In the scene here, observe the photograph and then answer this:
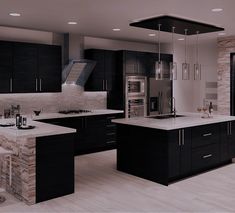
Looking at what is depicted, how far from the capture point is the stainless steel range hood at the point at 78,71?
22.1 ft

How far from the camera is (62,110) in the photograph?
707 cm

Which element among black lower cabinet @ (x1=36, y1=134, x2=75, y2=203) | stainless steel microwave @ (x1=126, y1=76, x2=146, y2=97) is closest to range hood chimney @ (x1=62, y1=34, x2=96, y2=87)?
stainless steel microwave @ (x1=126, y1=76, x2=146, y2=97)

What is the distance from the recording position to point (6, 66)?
5926 mm

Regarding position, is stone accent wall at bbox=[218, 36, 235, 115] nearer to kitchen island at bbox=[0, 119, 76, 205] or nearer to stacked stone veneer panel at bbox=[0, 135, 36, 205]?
kitchen island at bbox=[0, 119, 76, 205]

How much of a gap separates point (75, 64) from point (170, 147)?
3.14 m

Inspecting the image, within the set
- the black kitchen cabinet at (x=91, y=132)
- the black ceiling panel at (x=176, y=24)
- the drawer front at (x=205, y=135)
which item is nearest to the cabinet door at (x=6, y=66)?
the black kitchen cabinet at (x=91, y=132)

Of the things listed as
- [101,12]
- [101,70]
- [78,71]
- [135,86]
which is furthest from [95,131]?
[101,12]

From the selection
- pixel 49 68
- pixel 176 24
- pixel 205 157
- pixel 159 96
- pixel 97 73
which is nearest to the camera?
pixel 176 24

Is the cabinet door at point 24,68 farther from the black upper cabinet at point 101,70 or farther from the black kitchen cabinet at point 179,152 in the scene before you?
the black kitchen cabinet at point 179,152

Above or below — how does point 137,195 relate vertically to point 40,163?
below

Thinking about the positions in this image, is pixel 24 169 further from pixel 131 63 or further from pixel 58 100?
pixel 131 63

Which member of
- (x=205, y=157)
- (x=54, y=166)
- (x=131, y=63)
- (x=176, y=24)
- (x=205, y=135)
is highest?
(x=176, y=24)

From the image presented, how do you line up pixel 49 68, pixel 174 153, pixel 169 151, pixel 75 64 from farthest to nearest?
pixel 75 64
pixel 49 68
pixel 174 153
pixel 169 151

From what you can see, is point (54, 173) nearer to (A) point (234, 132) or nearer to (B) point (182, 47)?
(A) point (234, 132)
